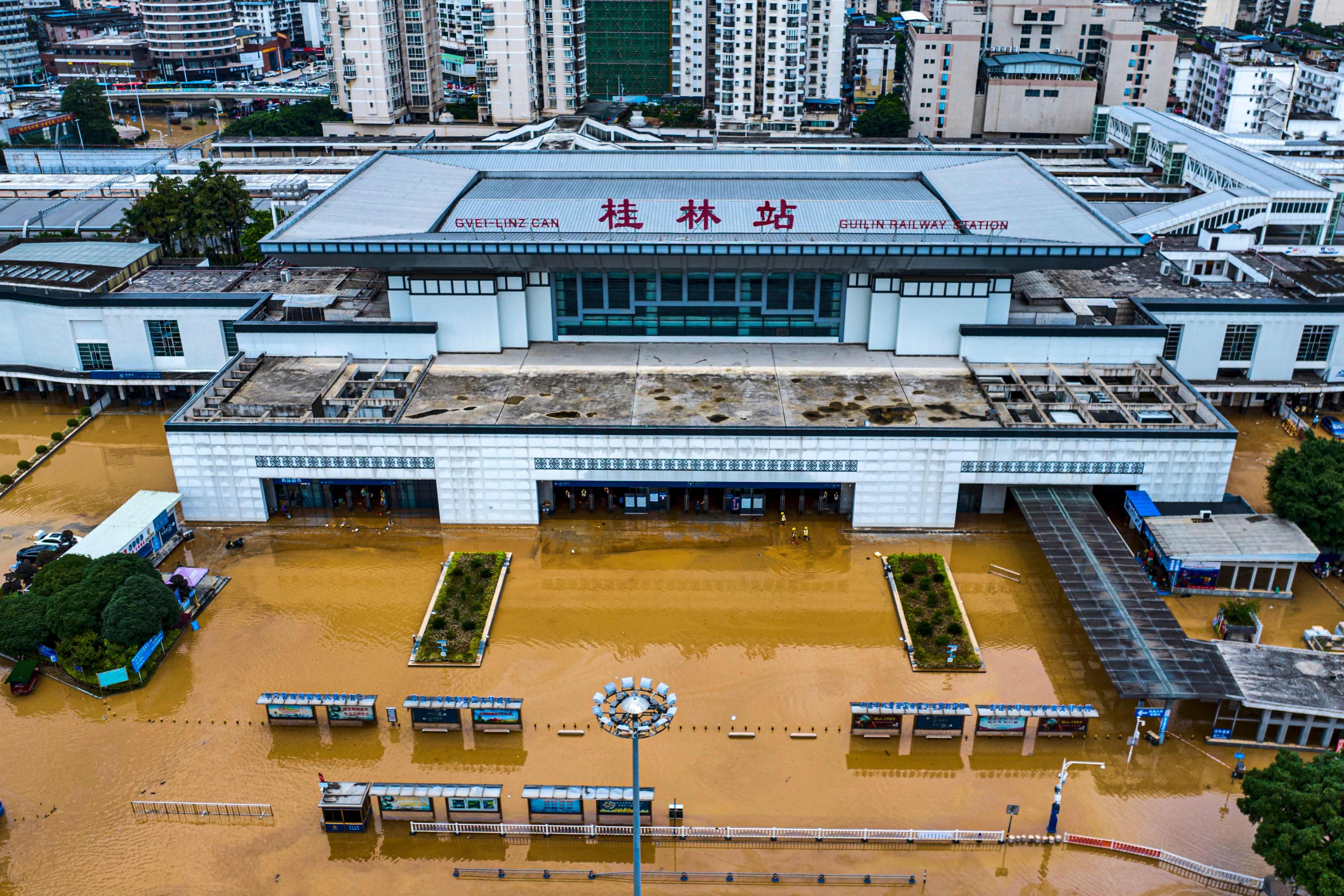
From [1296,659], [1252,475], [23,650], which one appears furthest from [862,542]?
[23,650]

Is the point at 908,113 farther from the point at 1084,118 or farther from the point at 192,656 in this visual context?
the point at 192,656

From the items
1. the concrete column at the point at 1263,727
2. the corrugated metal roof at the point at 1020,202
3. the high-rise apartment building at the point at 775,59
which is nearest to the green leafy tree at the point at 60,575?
the concrete column at the point at 1263,727

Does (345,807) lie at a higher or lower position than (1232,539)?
lower

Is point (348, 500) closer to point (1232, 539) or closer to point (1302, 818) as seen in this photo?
point (1232, 539)

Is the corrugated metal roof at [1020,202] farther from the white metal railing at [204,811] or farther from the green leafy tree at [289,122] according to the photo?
the green leafy tree at [289,122]

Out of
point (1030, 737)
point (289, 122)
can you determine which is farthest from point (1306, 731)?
point (289, 122)
